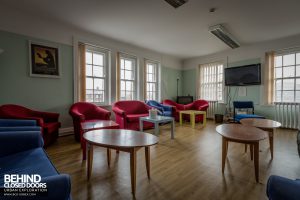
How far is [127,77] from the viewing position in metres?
5.34

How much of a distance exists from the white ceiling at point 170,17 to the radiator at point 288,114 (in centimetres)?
203

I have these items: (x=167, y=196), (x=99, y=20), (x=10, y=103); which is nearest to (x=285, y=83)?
(x=167, y=196)

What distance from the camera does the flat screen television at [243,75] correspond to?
511cm

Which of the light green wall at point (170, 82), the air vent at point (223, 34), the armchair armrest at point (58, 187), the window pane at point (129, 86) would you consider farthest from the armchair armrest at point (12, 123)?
the light green wall at point (170, 82)

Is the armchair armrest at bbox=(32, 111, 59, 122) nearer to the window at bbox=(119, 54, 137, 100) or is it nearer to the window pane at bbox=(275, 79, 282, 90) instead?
the window at bbox=(119, 54, 137, 100)

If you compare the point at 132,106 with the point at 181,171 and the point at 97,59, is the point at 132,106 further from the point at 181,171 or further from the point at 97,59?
the point at 181,171

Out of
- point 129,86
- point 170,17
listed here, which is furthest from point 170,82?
point 170,17

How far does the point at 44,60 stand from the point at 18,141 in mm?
2638

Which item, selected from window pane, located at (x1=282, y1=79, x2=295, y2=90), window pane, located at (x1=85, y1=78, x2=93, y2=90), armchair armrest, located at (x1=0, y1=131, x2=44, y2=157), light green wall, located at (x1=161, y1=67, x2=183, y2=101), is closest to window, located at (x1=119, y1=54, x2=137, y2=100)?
window pane, located at (x1=85, y1=78, x2=93, y2=90)

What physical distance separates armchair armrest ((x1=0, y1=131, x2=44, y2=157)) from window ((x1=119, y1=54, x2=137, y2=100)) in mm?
3361

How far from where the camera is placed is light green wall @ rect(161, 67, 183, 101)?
663cm

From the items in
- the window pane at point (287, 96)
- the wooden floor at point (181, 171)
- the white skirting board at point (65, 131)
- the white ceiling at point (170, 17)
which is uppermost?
the white ceiling at point (170, 17)

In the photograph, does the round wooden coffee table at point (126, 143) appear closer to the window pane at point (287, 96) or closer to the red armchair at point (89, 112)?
the red armchair at point (89, 112)

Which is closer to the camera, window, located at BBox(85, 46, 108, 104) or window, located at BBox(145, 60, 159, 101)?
window, located at BBox(85, 46, 108, 104)
